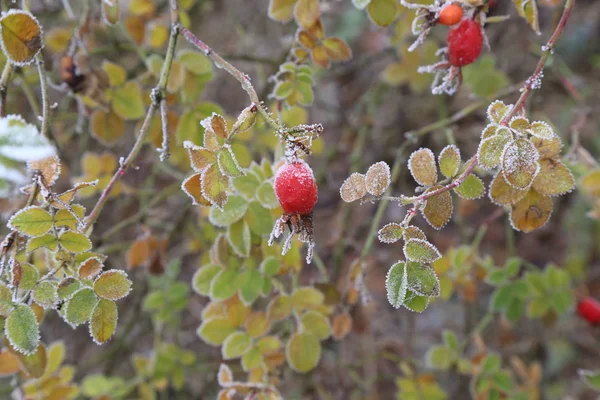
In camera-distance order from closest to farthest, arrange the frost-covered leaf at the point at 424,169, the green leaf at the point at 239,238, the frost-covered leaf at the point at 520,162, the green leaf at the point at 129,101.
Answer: the frost-covered leaf at the point at 520,162, the frost-covered leaf at the point at 424,169, the green leaf at the point at 239,238, the green leaf at the point at 129,101

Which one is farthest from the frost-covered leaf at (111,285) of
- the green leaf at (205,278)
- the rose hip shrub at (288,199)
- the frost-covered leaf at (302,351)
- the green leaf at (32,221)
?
the frost-covered leaf at (302,351)

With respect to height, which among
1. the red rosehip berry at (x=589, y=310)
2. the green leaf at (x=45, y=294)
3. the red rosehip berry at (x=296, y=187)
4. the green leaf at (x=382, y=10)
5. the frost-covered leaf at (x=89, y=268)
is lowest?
the green leaf at (x=45, y=294)

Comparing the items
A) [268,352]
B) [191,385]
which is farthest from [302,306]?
[191,385]

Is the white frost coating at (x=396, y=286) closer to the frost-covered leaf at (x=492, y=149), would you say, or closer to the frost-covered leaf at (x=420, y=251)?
the frost-covered leaf at (x=420, y=251)

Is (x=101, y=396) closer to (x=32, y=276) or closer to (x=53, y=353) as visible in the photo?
(x=53, y=353)

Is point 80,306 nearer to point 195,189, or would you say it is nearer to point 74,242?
point 74,242

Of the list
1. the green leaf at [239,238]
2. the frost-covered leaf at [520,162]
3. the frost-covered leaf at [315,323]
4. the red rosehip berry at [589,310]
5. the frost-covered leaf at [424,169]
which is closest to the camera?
the frost-covered leaf at [520,162]

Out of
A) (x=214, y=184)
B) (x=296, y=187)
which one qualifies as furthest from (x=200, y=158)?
(x=296, y=187)
